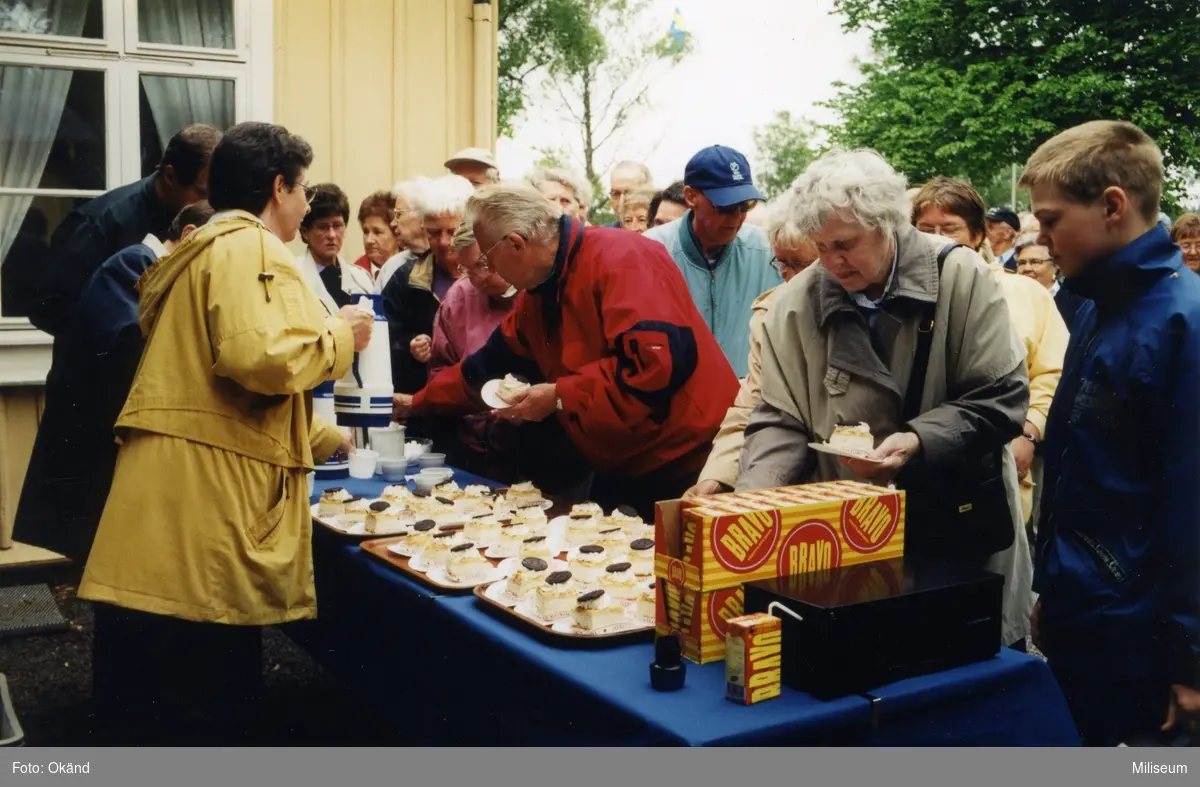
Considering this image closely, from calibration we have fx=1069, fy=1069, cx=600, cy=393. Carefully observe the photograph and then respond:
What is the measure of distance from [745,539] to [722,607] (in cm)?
12

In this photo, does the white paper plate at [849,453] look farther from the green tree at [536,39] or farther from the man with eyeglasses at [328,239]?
the green tree at [536,39]

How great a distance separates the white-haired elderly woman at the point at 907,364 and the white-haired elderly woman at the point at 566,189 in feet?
8.28

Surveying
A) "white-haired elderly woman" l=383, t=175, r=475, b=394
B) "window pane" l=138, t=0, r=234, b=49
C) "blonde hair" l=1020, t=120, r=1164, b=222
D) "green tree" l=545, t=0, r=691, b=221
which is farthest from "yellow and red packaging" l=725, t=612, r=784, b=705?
"green tree" l=545, t=0, r=691, b=221

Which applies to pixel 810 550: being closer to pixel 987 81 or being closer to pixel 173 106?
pixel 173 106

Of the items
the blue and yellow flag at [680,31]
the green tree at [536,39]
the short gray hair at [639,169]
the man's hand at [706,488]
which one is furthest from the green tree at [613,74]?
the man's hand at [706,488]

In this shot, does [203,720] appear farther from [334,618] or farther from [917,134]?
[917,134]

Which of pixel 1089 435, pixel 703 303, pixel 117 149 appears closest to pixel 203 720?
pixel 1089 435

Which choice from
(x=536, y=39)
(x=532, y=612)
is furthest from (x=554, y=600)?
(x=536, y=39)

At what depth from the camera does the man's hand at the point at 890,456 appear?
2.11 meters

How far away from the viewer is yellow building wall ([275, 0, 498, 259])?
562 cm

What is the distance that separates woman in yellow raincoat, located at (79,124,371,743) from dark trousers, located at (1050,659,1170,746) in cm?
164

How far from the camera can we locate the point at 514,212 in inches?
116

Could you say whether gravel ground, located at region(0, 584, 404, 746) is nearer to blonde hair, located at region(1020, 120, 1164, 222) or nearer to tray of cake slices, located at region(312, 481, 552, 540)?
tray of cake slices, located at region(312, 481, 552, 540)

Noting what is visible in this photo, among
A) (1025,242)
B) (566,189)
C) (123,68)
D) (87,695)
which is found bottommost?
(87,695)
